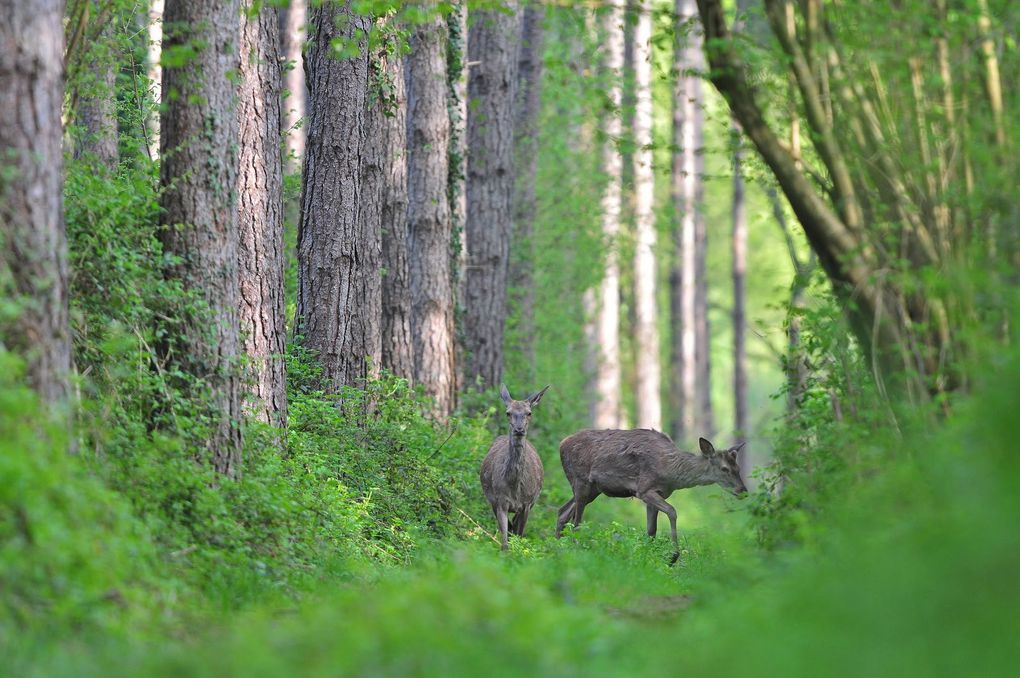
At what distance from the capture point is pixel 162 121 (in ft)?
37.5

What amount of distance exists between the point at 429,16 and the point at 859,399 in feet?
15.3

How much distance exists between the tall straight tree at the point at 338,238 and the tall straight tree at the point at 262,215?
2.79 feet

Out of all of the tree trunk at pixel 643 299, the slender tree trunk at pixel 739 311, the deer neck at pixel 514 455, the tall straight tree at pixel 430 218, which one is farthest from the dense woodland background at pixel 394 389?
the slender tree trunk at pixel 739 311

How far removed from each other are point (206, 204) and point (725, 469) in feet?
27.8

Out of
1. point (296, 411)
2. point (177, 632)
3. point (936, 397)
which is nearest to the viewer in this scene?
point (177, 632)

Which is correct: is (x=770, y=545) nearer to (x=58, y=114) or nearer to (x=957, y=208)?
(x=957, y=208)

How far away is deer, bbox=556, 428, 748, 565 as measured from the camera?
17.4m

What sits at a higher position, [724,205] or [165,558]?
[724,205]

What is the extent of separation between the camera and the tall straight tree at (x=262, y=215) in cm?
1417

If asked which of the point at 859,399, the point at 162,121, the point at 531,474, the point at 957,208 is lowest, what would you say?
the point at 531,474

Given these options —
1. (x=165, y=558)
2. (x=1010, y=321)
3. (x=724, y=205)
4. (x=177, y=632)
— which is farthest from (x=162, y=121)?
(x=724, y=205)

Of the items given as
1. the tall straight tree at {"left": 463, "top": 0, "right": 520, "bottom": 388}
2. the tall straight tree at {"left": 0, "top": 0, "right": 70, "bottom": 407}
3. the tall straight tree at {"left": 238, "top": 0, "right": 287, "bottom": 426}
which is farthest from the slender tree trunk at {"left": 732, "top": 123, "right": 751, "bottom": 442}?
the tall straight tree at {"left": 0, "top": 0, "right": 70, "bottom": 407}

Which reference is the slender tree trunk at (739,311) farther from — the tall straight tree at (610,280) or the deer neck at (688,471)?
the deer neck at (688,471)

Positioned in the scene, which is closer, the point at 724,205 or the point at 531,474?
the point at 531,474
